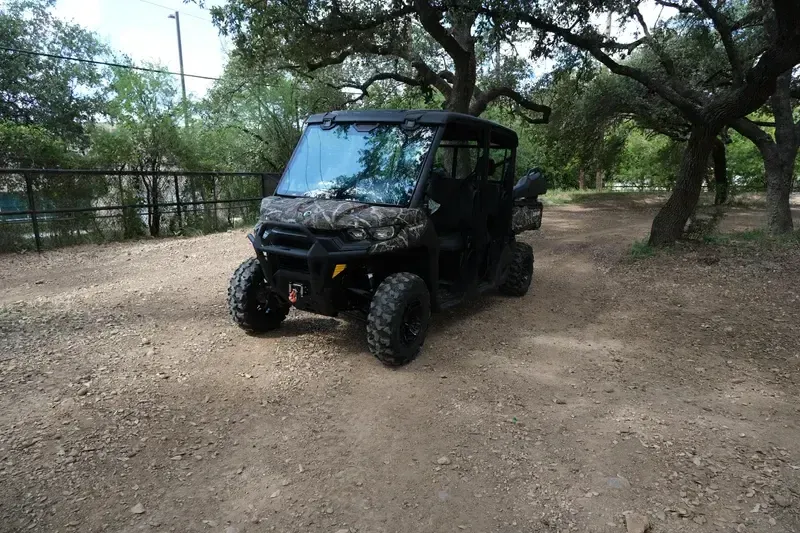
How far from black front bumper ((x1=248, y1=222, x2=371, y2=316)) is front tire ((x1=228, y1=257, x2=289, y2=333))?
42cm

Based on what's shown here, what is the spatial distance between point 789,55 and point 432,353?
22.5ft

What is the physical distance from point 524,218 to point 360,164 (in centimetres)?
253

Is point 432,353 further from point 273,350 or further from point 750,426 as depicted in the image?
point 750,426

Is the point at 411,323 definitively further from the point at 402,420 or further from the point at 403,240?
the point at 402,420

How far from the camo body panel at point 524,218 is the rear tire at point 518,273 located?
10.5 inches

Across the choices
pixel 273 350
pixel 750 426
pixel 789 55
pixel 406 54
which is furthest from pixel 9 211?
pixel 789 55

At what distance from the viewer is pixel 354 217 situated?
4074 millimetres

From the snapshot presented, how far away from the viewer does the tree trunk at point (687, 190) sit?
8.78m

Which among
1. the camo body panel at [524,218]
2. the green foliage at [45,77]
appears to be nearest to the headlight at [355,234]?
the camo body panel at [524,218]

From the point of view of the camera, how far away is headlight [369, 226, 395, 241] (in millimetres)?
4102

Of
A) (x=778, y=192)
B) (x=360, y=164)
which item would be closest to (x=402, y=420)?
(x=360, y=164)

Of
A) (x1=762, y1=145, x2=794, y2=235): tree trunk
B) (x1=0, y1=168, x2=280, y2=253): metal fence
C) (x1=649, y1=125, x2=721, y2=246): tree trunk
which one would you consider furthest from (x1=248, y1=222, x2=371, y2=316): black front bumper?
(x1=762, y1=145, x2=794, y2=235): tree trunk

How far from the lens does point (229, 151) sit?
18031 mm

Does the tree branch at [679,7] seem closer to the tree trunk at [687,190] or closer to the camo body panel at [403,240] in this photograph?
the tree trunk at [687,190]
